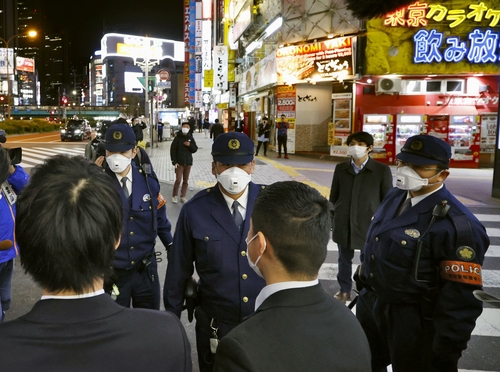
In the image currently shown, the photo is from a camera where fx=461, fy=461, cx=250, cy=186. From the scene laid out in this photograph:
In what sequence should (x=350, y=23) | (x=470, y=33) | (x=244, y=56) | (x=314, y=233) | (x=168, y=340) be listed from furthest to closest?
(x=244, y=56)
(x=350, y=23)
(x=470, y=33)
(x=314, y=233)
(x=168, y=340)

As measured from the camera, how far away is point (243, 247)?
2.87 meters

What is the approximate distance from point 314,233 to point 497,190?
12494 millimetres

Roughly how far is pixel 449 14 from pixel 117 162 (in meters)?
18.0

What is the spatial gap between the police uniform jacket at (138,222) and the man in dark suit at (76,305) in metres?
2.11

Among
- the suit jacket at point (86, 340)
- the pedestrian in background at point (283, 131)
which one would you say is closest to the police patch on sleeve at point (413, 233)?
the suit jacket at point (86, 340)

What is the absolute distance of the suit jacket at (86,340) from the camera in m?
1.31

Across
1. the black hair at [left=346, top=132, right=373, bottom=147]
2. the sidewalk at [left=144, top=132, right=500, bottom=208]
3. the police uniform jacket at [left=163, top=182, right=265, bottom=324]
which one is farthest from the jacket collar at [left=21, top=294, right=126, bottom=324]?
the sidewalk at [left=144, top=132, right=500, bottom=208]

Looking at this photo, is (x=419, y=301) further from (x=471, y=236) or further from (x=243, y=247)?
(x=243, y=247)

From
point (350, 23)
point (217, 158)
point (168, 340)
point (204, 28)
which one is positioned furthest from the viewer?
point (204, 28)

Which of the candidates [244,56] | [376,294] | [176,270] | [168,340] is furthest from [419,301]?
[244,56]

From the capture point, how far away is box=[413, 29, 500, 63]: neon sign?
18.2 m

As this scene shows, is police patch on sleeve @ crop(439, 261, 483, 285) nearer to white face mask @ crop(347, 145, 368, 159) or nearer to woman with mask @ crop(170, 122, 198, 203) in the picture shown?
white face mask @ crop(347, 145, 368, 159)

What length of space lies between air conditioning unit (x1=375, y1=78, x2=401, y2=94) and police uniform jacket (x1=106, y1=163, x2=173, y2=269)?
16.6 metres

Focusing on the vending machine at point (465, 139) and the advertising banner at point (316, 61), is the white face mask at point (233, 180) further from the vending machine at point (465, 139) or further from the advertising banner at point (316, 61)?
the advertising banner at point (316, 61)
